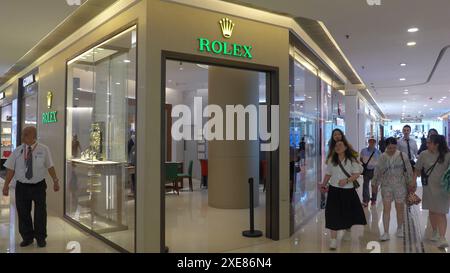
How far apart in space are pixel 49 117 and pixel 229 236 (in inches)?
184

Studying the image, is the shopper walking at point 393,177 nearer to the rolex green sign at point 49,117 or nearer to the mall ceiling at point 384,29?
the mall ceiling at point 384,29

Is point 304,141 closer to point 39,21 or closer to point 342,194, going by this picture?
point 342,194

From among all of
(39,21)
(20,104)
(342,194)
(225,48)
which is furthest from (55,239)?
(20,104)

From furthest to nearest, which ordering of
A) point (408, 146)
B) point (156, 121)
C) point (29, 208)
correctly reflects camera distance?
point (408, 146)
point (29, 208)
point (156, 121)

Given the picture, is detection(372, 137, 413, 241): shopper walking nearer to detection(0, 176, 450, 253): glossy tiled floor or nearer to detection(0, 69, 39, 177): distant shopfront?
detection(0, 176, 450, 253): glossy tiled floor

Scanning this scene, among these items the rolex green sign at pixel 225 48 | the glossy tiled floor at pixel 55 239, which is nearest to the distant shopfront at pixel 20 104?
the glossy tiled floor at pixel 55 239

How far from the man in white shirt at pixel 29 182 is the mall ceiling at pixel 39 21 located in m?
1.68

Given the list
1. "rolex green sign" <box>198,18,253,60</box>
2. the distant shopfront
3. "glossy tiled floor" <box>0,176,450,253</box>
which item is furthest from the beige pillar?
the distant shopfront

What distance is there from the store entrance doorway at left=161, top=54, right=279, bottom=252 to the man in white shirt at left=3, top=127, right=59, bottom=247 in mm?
1722

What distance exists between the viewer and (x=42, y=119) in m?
8.06

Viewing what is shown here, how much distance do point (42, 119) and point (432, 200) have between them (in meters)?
7.58

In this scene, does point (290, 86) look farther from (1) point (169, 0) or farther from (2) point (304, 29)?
(1) point (169, 0)

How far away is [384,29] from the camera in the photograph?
20.2ft

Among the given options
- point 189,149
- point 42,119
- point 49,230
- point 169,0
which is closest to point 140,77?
point 169,0
